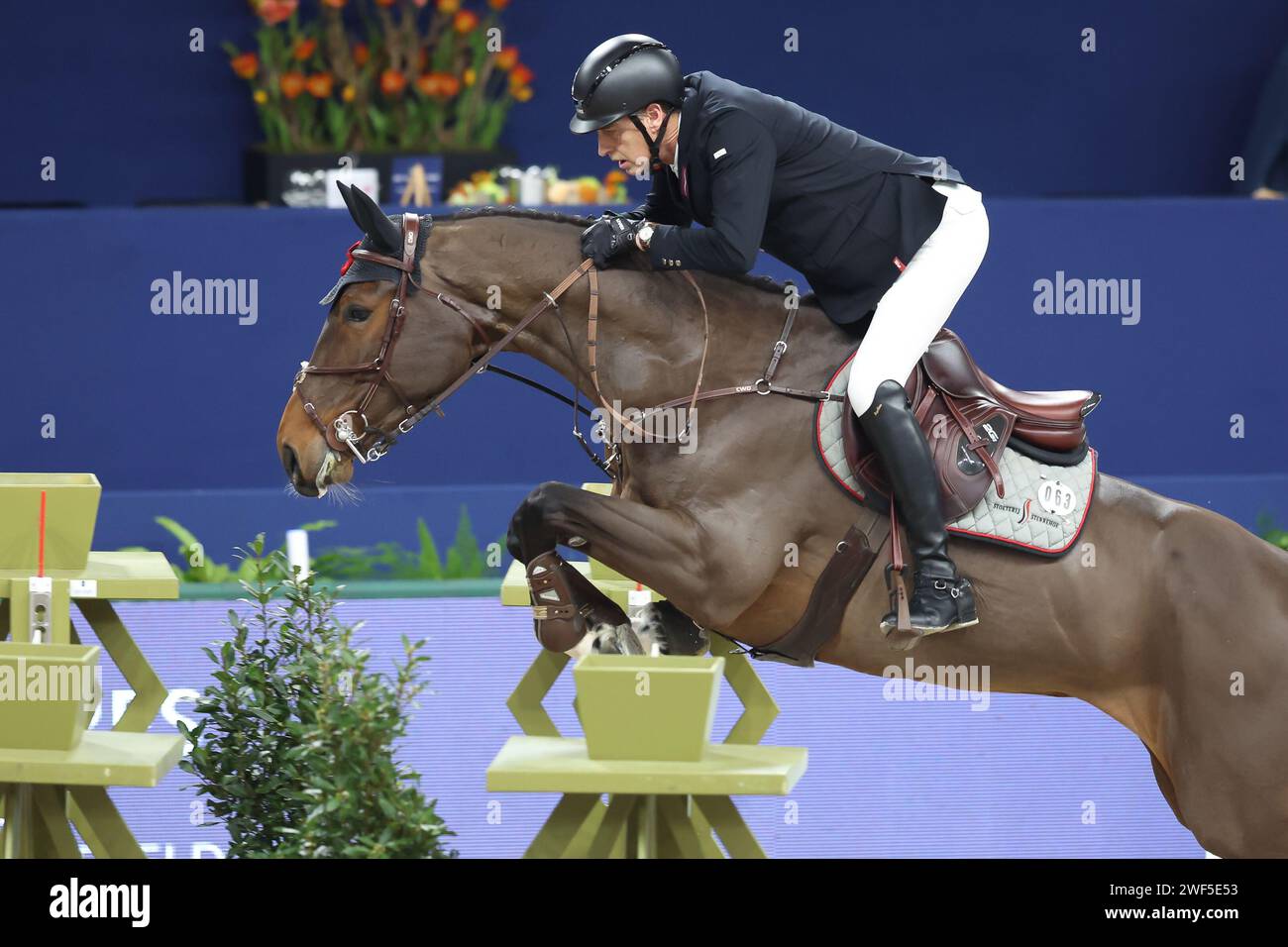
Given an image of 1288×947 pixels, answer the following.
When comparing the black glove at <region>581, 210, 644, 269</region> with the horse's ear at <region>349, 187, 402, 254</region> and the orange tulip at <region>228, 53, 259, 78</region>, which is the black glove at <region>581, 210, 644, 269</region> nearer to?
the horse's ear at <region>349, 187, 402, 254</region>

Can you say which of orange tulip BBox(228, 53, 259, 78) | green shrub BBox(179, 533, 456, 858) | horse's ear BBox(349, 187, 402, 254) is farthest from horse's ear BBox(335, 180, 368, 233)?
orange tulip BBox(228, 53, 259, 78)

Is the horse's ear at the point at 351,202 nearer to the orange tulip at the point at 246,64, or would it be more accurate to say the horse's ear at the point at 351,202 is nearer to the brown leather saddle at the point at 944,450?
the brown leather saddle at the point at 944,450

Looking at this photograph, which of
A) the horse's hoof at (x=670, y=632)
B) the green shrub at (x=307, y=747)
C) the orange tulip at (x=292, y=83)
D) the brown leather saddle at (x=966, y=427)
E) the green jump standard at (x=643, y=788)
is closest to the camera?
the green jump standard at (x=643, y=788)

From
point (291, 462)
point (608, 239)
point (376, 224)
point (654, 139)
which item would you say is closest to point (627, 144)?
point (654, 139)

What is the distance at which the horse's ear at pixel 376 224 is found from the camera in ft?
12.9

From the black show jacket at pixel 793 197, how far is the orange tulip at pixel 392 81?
12.7 ft

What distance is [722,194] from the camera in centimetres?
387

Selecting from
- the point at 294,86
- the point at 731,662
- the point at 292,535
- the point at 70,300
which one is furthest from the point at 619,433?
the point at 294,86

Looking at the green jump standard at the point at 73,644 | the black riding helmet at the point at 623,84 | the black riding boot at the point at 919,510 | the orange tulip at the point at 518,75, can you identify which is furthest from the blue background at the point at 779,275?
the black riding helmet at the point at 623,84

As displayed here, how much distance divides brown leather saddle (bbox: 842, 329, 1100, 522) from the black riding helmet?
2.66 feet

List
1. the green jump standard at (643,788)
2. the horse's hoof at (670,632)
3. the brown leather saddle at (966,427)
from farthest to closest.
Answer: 1. the horse's hoof at (670,632)
2. the brown leather saddle at (966,427)
3. the green jump standard at (643,788)

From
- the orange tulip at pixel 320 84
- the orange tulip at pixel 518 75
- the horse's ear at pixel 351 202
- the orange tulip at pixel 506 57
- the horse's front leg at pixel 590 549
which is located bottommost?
the horse's front leg at pixel 590 549

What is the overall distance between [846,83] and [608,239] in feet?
16.1

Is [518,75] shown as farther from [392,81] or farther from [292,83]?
[292,83]
